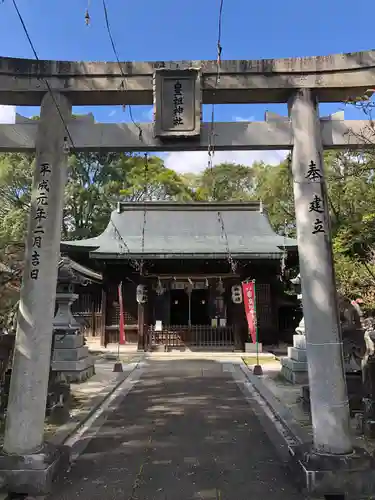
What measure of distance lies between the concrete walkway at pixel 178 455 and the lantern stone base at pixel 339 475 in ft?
0.79

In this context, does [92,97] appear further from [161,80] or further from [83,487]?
[83,487]

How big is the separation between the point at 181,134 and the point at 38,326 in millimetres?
3150

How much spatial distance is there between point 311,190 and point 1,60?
4634 millimetres

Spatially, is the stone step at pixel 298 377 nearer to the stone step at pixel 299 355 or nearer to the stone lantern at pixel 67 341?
the stone step at pixel 299 355

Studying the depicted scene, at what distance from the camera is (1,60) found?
5309 mm

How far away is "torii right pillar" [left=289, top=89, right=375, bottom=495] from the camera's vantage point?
4.29 meters

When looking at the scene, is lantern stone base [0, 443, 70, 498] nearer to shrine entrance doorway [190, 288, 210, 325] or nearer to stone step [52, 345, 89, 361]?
stone step [52, 345, 89, 361]

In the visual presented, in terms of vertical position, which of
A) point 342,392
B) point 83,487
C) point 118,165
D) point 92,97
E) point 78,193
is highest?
point 118,165

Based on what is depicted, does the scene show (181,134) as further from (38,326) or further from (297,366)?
(297,366)

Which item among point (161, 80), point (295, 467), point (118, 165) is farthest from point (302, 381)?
point (118, 165)

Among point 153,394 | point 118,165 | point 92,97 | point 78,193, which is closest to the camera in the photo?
point 92,97

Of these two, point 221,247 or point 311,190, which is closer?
point 311,190

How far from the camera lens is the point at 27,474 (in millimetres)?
4285

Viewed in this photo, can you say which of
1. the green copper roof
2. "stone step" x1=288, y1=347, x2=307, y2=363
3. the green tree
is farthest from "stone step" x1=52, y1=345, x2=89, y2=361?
the green tree
